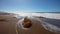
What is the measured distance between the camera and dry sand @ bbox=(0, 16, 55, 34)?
1.18 metres

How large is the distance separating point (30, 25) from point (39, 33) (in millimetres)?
158

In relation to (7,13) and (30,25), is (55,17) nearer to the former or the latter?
(30,25)

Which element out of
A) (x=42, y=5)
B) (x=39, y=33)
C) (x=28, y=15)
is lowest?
(x=39, y=33)

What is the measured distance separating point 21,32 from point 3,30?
250mm

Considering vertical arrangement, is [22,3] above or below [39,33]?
above

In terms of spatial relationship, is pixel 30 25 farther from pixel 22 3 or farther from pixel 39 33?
pixel 22 3

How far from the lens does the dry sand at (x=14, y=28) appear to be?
1180 mm

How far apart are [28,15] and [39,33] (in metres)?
0.27

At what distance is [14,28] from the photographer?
1.24 m

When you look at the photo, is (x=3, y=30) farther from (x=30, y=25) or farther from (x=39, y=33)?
(x=39, y=33)

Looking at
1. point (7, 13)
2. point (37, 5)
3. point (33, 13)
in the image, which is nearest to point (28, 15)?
point (33, 13)

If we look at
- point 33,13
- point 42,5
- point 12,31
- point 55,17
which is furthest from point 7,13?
point 55,17

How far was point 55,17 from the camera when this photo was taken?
1.19 metres

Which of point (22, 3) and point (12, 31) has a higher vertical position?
point (22, 3)
